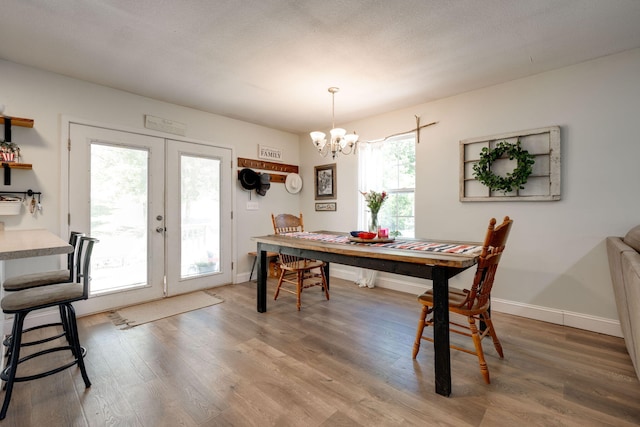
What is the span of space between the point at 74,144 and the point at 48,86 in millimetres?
561

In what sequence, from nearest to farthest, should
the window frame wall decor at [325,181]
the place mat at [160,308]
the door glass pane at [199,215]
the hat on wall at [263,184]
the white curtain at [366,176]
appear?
the place mat at [160,308] < the door glass pane at [199,215] < the white curtain at [366,176] < the hat on wall at [263,184] < the window frame wall decor at [325,181]

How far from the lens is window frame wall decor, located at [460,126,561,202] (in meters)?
2.74

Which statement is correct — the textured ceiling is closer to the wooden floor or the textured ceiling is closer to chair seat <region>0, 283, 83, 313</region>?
chair seat <region>0, 283, 83, 313</region>

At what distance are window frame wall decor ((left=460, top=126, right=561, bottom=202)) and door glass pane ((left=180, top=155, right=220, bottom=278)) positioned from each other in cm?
321

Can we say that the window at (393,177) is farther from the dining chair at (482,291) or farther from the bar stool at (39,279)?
the bar stool at (39,279)

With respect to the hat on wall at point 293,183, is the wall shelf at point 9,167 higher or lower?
lower

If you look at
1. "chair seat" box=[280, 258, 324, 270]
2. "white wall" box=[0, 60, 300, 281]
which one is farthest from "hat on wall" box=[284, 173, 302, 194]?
"chair seat" box=[280, 258, 324, 270]

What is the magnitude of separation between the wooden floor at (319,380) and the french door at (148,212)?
2.25 feet

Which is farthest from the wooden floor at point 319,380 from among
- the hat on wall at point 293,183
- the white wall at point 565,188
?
the hat on wall at point 293,183

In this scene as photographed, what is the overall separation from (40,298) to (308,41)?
244 centimetres

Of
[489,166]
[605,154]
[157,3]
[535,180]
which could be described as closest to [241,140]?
[157,3]

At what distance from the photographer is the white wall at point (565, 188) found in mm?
2484

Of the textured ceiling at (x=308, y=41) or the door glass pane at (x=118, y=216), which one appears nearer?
the textured ceiling at (x=308, y=41)

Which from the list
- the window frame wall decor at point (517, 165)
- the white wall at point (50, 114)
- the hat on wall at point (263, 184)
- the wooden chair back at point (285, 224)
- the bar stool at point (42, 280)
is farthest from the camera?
the hat on wall at point (263, 184)
